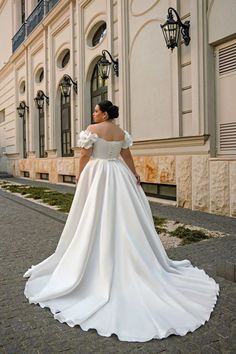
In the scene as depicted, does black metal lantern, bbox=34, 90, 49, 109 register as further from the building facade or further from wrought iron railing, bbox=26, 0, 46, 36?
wrought iron railing, bbox=26, 0, 46, 36

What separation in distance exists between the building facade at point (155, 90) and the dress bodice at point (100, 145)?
414 cm

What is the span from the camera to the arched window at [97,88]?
42.3 ft

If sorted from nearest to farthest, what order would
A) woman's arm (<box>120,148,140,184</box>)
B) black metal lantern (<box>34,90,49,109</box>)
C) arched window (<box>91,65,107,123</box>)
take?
woman's arm (<box>120,148,140,184</box>) → arched window (<box>91,65,107,123</box>) → black metal lantern (<box>34,90,49,109</box>)

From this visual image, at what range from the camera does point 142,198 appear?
3.78 m

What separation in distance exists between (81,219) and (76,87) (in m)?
11.8

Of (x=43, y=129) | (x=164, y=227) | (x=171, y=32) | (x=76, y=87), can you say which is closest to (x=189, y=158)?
(x=164, y=227)

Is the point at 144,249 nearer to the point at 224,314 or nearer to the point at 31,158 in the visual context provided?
the point at 224,314

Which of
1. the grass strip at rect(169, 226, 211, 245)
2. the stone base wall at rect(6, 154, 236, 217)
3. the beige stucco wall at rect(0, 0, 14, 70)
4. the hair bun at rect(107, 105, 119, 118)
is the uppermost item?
the beige stucco wall at rect(0, 0, 14, 70)

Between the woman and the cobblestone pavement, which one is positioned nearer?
the cobblestone pavement

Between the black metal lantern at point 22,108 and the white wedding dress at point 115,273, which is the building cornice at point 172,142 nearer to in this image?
the white wedding dress at point 115,273

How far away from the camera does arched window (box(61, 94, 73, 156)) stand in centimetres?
1594

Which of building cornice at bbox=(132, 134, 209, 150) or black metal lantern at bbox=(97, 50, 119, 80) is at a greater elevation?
black metal lantern at bbox=(97, 50, 119, 80)

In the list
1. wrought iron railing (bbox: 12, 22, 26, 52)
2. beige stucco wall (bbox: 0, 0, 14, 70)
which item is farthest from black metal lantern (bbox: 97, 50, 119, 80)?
beige stucco wall (bbox: 0, 0, 14, 70)

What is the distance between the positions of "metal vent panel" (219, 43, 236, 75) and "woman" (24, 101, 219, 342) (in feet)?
15.6
